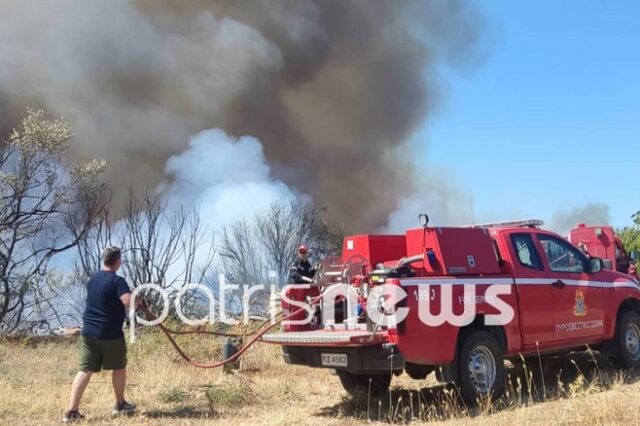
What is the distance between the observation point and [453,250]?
233 inches

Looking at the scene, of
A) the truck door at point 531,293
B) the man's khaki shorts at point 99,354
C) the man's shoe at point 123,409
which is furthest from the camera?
the truck door at point 531,293

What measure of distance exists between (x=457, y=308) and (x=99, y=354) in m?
3.17

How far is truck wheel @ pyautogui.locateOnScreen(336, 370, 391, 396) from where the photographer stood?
6647 mm

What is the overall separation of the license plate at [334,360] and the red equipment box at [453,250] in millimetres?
1065

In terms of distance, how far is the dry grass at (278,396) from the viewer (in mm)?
5379

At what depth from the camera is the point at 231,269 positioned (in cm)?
1642

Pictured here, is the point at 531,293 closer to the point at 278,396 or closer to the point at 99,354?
the point at 278,396

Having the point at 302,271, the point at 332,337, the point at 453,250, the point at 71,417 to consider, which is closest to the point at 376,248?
the point at 453,250

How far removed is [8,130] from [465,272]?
11.1 metres

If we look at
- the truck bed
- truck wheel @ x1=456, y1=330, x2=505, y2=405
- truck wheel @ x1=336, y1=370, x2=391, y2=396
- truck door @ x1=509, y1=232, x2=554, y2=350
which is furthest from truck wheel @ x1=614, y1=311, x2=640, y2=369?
the truck bed

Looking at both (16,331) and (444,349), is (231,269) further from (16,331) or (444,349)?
(444,349)

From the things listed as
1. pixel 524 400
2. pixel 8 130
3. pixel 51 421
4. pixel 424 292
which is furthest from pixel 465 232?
pixel 8 130

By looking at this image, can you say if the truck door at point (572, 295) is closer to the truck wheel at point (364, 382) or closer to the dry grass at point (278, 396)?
the dry grass at point (278, 396)

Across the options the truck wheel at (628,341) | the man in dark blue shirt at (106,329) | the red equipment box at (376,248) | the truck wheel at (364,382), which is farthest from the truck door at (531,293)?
the man in dark blue shirt at (106,329)
